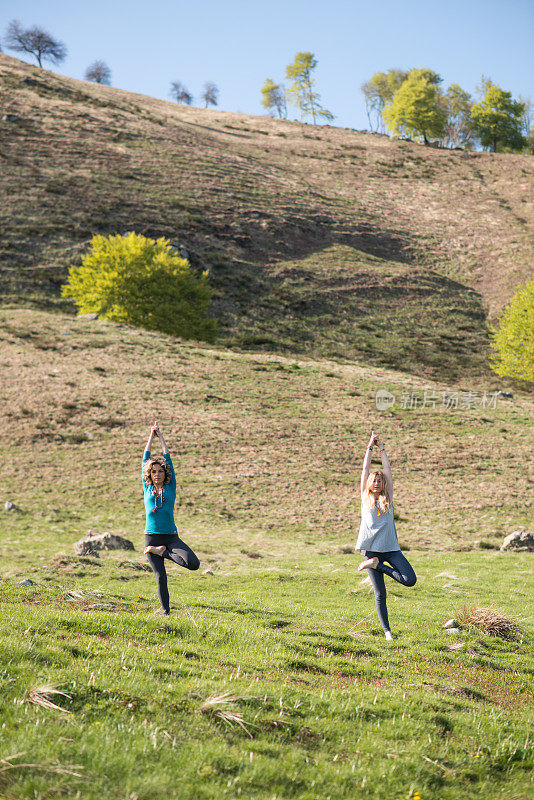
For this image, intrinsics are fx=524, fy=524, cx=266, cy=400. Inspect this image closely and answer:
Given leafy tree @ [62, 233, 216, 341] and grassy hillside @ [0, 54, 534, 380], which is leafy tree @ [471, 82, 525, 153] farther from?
leafy tree @ [62, 233, 216, 341]

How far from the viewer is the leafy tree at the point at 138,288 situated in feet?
161

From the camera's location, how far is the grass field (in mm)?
5191

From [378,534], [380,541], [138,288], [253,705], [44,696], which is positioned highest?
[138,288]

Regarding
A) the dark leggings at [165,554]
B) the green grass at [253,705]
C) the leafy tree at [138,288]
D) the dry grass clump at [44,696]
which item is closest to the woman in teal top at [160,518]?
the dark leggings at [165,554]

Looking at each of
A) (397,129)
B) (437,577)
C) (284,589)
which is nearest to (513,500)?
(437,577)

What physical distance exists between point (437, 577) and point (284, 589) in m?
5.23

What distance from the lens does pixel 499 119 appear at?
130625 millimetres

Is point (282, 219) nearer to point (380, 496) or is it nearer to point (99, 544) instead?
point (99, 544)

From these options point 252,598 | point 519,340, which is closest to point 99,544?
point 252,598

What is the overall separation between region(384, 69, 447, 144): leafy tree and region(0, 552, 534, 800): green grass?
135 m

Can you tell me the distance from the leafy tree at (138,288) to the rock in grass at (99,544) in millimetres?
33054

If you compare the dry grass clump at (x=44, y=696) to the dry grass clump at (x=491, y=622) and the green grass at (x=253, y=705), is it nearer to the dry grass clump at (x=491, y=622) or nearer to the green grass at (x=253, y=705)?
the green grass at (x=253, y=705)

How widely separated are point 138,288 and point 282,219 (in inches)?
1570

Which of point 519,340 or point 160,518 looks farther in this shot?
point 519,340
